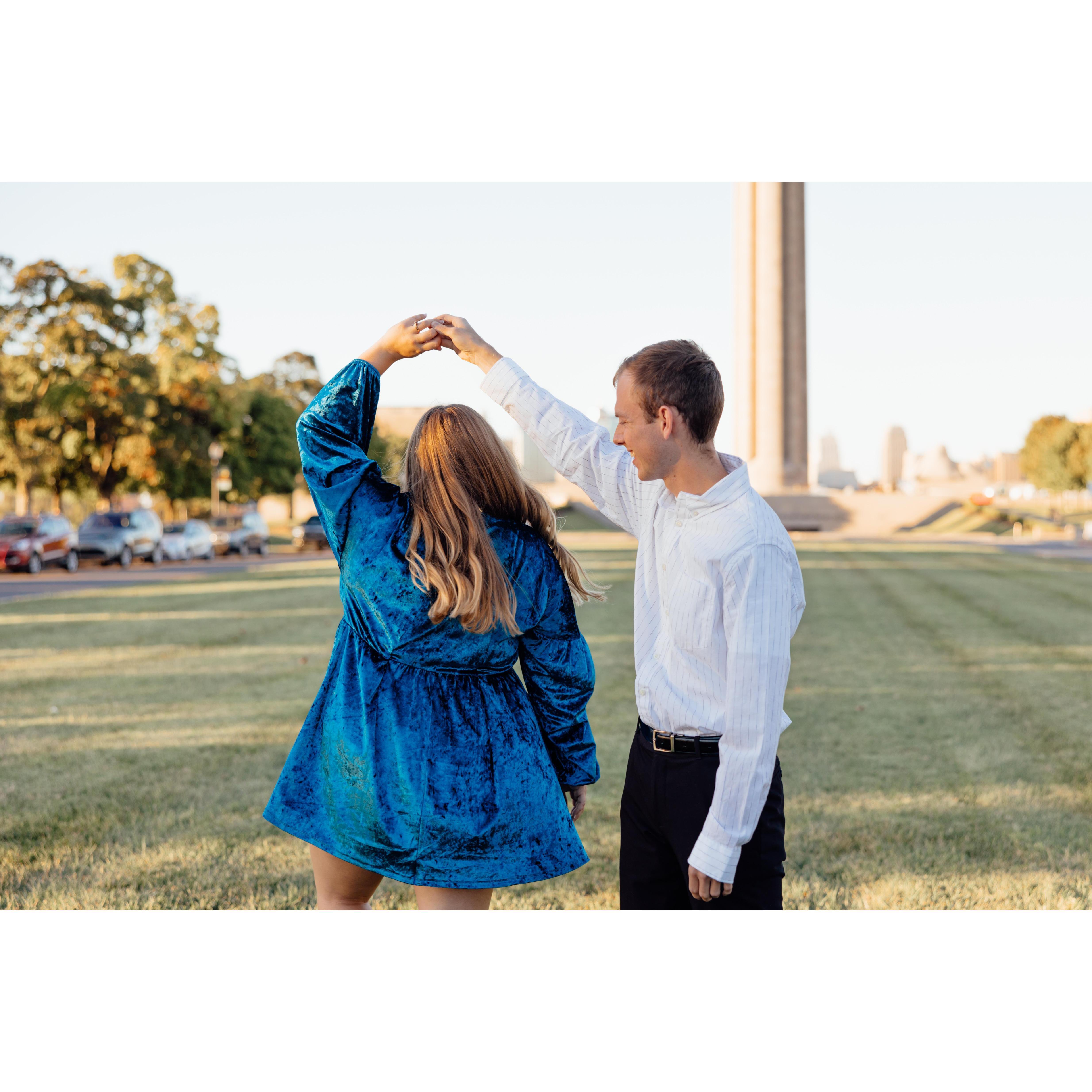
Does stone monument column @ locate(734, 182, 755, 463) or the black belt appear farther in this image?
stone monument column @ locate(734, 182, 755, 463)

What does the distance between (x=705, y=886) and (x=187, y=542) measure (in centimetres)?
3332

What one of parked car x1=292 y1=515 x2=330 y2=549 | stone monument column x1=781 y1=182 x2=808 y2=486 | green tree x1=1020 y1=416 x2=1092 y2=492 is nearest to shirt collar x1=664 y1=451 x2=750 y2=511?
parked car x1=292 y1=515 x2=330 y2=549

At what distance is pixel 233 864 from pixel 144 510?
2858 cm

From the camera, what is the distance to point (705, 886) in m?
2.47

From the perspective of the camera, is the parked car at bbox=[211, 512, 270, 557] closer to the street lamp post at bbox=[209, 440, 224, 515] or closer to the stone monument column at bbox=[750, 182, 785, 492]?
the street lamp post at bbox=[209, 440, 224, 515]

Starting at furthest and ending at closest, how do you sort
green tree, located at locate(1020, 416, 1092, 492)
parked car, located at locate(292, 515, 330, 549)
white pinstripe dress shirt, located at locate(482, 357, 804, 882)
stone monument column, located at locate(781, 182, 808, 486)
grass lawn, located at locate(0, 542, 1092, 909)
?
green tree, located at locate(1020, 416, 1092, 492) → stone monument column, located at locate(781, 182, 808, 486) → parked car, located at locate(292, 515, 330, 549) → grass lawn, located at locate(0, 542, 1092, 909) → white pinstripe dress shirt, located at locate(482, 357, 804, 882)

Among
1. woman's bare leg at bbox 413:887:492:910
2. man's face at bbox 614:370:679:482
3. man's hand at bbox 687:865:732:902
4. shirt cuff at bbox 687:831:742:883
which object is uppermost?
man's face at bbox 614:370:679:482

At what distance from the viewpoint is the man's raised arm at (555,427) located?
300 centimetres

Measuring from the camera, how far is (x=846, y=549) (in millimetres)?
31172

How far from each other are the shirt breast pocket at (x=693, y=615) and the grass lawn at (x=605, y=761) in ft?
7.45

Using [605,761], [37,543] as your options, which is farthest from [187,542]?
[605,761]

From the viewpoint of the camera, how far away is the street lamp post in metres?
44.7

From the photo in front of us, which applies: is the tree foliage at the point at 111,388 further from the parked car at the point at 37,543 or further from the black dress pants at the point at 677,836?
the black dress pants at the point at 677,836

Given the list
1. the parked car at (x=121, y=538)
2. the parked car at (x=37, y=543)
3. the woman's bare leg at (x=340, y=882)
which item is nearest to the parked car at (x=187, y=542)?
the parked car at (x=121, y=538)
